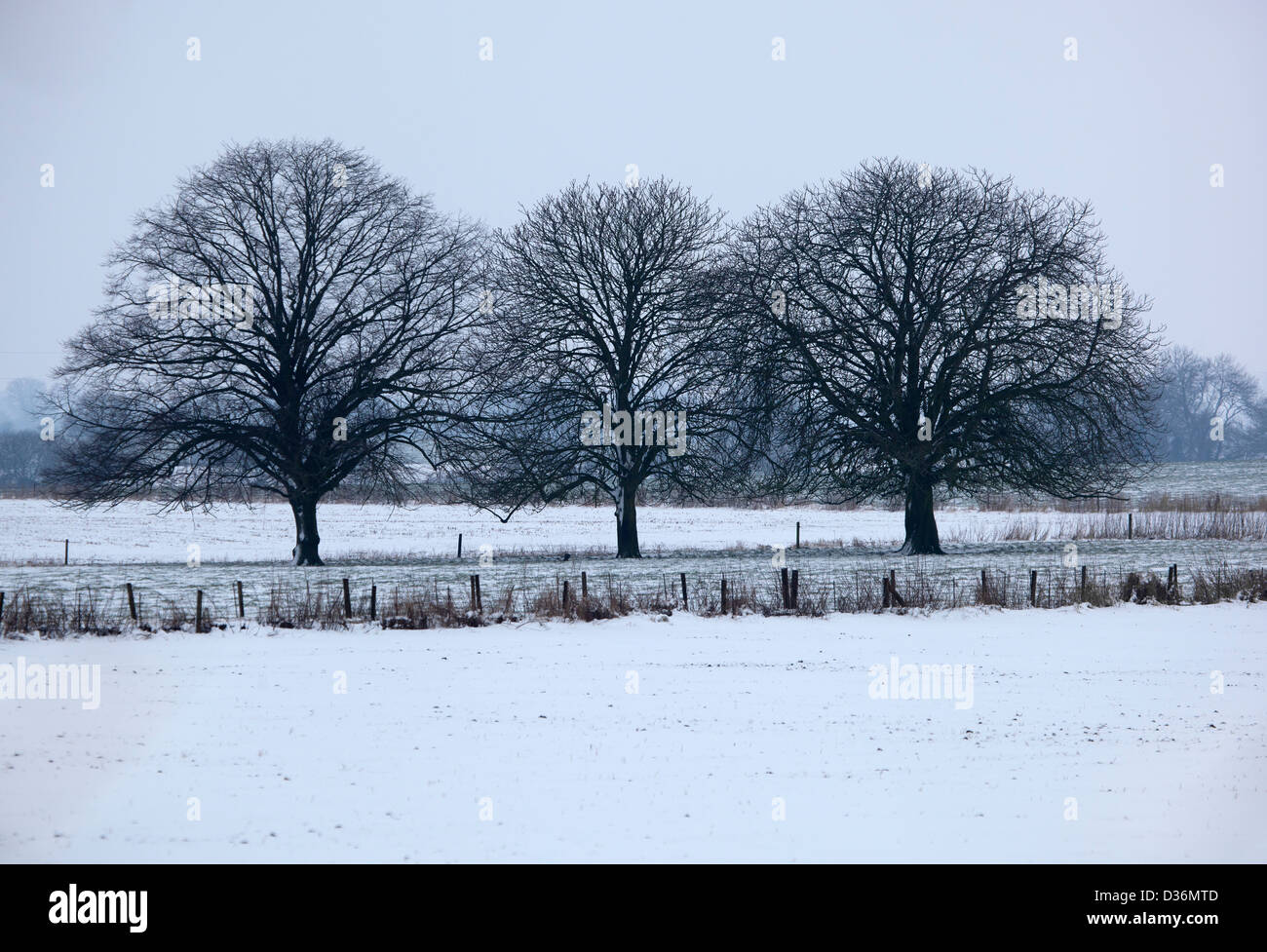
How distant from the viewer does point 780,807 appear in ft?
28.7

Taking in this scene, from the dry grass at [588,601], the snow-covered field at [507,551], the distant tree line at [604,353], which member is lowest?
the dry grass at [588,601]

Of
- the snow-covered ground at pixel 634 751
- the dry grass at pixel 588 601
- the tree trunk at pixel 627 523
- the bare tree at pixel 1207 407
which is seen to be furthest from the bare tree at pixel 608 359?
→ the bare tree at pixel 1207 407

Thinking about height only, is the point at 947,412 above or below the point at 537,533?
above

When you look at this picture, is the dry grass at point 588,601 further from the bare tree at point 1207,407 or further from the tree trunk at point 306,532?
the bare tree at point 1207,407

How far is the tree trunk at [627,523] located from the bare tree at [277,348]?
6130 mm

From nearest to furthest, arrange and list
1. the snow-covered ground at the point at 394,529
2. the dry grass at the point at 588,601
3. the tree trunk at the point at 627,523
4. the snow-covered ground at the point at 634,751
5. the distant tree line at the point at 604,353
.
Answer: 1. the snow-covered ground at the point at 634,751
2. the dry grass at the point at 588,601
3. the distant tree line at the point at 604,353
4. the tree trunk at the point at 627,523
5. the snow-covered ground at the point at 394,529

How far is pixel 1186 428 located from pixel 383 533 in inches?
4069

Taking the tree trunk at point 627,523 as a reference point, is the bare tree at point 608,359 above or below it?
above

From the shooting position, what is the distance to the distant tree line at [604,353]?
3028 centimetres

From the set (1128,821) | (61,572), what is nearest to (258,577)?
(61,572)

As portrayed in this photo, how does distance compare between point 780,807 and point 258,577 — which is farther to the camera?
point 258,577

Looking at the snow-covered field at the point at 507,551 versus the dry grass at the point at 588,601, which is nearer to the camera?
the dry grass at the point at 588,601

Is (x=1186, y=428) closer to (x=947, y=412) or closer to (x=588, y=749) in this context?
(x=947, y=412)
